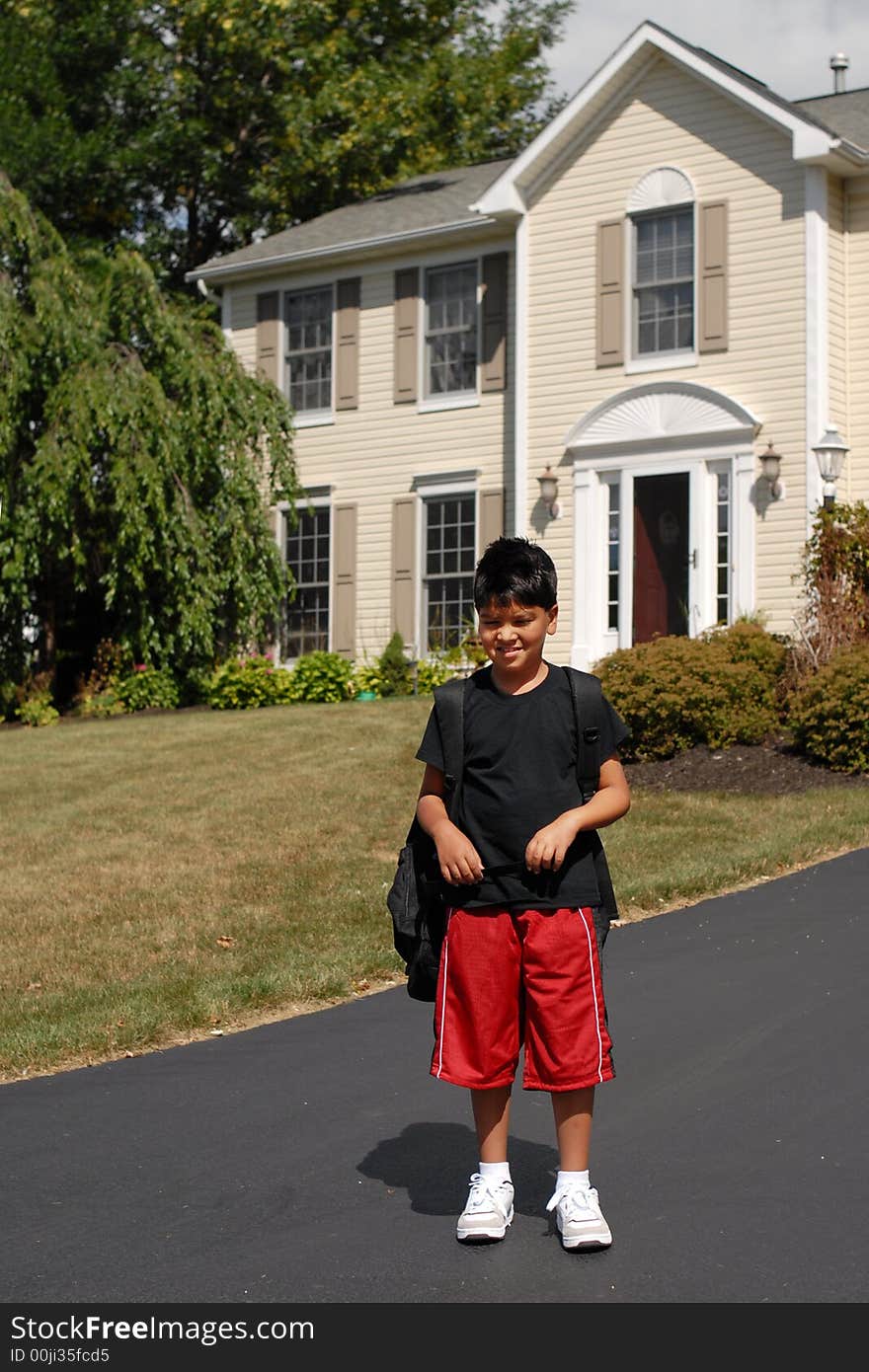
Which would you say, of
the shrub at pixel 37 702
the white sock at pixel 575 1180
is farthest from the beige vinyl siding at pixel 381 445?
the white sock at pixel 575 1180

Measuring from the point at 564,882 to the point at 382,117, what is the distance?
26769mm

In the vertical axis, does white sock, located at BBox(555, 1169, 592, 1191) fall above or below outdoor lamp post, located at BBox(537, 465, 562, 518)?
below

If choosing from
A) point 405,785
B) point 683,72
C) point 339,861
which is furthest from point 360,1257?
point 683,72

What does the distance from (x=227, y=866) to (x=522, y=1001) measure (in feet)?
22.1

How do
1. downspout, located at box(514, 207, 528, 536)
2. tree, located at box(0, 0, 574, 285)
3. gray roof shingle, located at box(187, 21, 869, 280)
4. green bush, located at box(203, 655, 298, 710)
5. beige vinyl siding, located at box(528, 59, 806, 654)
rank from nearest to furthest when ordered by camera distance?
beige vinyl siding, located at box(528, 59, 806, 654), downspout, located at box(514, 207, 528, 536), gray roof shingle, located at box(187, 21, 869, 280), green bush, located at box(203, 655, 298, 710), tree, located at box(0, 0, 574, 285)

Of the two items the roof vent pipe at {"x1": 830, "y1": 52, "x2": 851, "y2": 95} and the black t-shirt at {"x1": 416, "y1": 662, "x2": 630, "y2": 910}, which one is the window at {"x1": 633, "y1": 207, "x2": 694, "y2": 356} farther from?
the black t-shirt at {"x1": 416, "y1": 662, "x2": 630, "y2": 910}

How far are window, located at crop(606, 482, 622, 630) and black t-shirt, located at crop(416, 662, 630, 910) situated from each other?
51.0 ft

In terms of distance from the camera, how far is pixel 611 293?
19.6 metres

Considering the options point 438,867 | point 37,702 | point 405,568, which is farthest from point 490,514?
point 438,867

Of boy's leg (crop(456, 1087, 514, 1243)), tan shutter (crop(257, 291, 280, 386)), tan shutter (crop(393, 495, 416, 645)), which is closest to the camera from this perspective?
boy's leg (crop(456, 1087, 514, 1243))

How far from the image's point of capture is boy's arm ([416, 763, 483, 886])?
13.3 ft

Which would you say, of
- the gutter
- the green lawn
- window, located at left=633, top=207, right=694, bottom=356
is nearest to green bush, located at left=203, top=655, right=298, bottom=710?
the green lawn

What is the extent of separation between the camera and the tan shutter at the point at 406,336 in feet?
71.2

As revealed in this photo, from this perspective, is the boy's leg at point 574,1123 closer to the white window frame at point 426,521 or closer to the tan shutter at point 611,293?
the tan shutter at point 611,293
